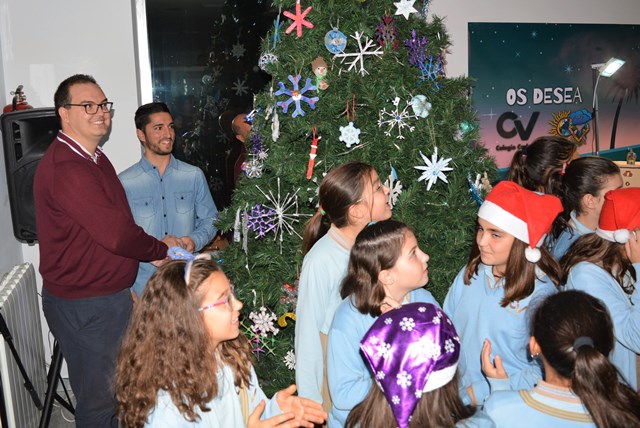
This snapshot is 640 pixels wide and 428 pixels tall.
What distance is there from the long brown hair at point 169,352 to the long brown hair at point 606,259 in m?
1.39

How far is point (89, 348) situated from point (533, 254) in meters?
2.00

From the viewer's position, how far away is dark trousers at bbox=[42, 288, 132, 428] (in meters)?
2.86

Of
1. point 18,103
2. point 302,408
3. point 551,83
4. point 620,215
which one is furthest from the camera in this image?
point 551,83

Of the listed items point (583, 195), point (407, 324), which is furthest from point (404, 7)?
point (407, 324)

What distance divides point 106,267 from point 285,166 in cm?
→ 97

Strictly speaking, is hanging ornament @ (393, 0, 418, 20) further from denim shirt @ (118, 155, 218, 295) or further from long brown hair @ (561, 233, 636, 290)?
denim shirt @ (118, 155, 218, 295)

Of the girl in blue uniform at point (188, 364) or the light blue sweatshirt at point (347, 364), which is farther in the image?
the light blue sweatshirt at point (347, 364)

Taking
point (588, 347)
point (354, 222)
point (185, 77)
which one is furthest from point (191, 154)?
point (588, 347)

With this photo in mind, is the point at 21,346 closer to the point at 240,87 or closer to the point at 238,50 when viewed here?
the point at 240,87

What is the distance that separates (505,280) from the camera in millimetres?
2270

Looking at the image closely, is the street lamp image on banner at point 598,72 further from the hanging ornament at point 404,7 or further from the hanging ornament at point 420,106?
the hanging ornament at point 420,106

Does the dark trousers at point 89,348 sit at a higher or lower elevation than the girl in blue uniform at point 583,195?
lower

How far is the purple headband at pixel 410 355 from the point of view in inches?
60.5

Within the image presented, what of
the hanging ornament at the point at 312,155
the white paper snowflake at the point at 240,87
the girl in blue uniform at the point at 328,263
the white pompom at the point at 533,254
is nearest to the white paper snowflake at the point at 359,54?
A: the hanging ornament at the point at 312,155
